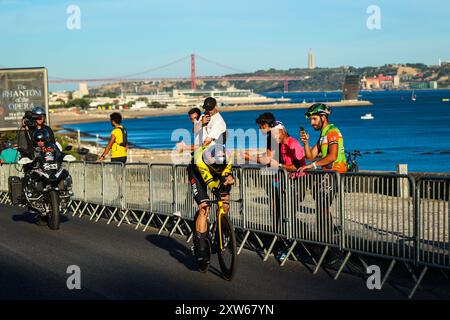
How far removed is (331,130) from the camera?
10953 millimetres

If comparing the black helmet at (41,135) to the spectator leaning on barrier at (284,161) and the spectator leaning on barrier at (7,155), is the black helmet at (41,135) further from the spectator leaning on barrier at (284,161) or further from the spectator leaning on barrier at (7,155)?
the spectator leaning on barrier at (7,155)

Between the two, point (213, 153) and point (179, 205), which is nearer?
point (213, 153)

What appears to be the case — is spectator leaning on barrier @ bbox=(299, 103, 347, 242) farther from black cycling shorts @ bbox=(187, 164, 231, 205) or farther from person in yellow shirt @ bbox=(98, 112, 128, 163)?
person in yellow shirt @ bbox=(98, 112, 128, 163)

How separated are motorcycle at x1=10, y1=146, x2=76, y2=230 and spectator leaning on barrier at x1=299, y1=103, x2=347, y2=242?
5.05 meters

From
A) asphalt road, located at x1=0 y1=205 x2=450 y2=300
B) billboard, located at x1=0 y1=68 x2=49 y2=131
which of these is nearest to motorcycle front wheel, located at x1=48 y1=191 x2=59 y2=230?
asphalt road, located at x1=0 y1=205 x2=450 y2=300

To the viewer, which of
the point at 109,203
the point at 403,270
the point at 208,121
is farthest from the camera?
the point at 109,203

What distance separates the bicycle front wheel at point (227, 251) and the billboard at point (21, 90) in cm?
2010

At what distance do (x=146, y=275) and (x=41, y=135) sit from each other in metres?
5.57

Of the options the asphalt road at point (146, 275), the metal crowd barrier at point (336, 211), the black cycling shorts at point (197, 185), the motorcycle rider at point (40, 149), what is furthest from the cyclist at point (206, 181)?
the motorcycle rider at point (40, 149)

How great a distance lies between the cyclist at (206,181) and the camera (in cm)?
1012

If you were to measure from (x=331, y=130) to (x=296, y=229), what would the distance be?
1236mm
